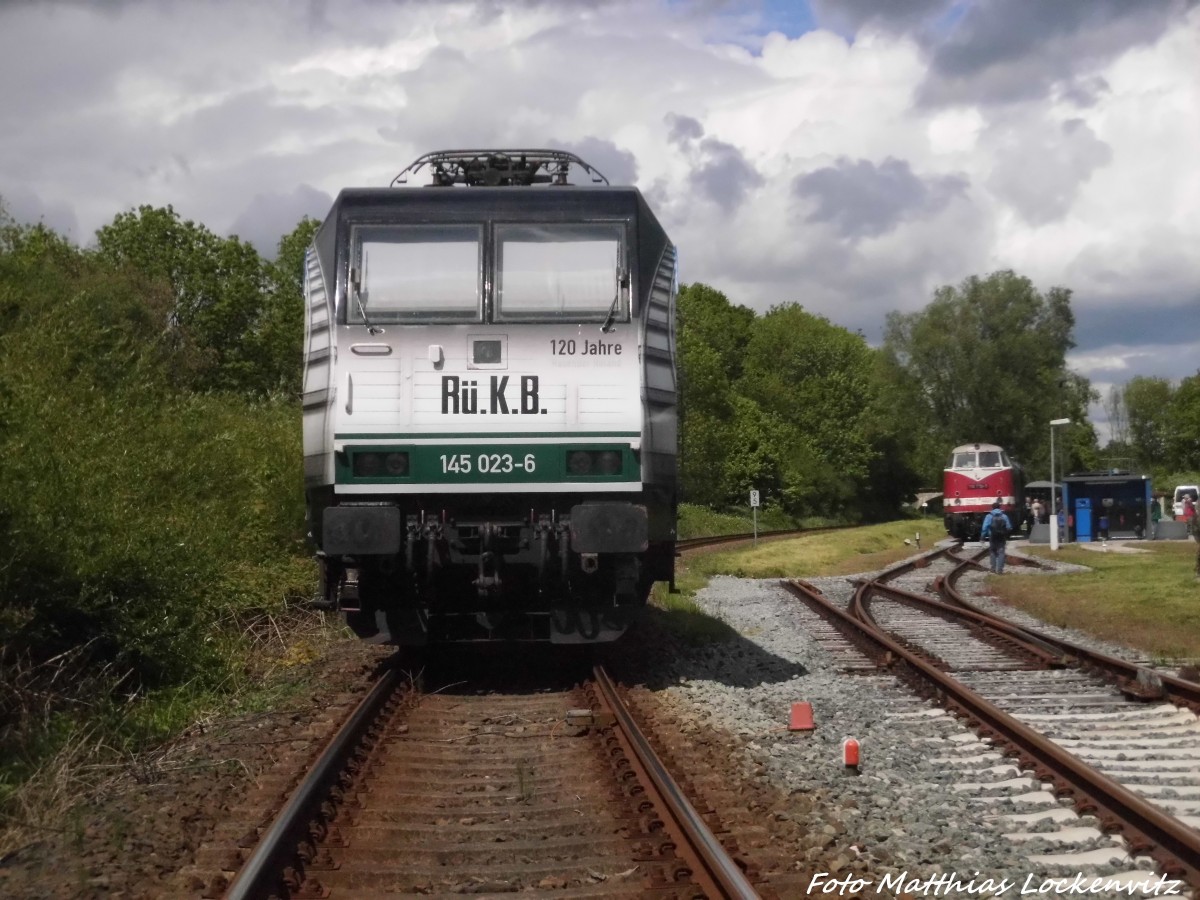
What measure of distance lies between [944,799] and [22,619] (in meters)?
5.68

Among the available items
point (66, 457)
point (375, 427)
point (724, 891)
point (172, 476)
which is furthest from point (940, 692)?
point (172, 476)

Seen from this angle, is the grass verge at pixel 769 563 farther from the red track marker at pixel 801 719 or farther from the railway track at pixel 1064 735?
the red track marker at pixel 801 719

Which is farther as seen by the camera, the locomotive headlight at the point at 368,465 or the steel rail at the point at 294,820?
the locomotive headlight at the point at 368,465

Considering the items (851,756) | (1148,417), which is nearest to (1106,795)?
(851,756)

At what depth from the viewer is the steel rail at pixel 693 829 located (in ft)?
15.5

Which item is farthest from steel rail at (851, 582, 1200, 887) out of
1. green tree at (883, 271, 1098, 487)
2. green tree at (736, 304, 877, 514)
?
green tree at (883, 271, 1098, 487)

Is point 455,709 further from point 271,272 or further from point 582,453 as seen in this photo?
point 271,272

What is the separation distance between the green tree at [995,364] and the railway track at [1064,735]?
187 ft

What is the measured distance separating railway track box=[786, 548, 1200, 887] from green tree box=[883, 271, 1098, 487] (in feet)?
187

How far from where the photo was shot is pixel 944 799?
6.48 metres

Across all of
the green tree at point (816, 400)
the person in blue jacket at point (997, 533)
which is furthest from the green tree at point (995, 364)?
the person in blue jacket at point (997, 533)

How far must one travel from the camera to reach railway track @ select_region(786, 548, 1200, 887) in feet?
18.6

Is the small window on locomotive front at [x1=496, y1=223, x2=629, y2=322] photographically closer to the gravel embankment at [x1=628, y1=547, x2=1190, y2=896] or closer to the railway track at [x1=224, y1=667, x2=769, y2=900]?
the railway track at [x1=224, y1=667, x2=769, y2=900]

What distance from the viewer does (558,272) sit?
951 centimetres
